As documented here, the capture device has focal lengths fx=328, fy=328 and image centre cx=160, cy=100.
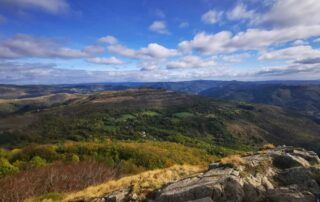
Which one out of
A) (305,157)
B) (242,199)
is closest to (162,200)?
(242,199)

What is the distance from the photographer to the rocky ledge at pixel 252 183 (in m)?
21.0

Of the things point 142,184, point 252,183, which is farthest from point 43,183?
point 252,183

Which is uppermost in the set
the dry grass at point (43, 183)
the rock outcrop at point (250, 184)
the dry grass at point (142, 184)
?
the rock outcrop at point (250, 184)

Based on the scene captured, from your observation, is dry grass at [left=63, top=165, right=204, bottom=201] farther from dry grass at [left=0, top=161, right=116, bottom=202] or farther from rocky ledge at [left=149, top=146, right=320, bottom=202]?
dry grass at [left=0, top=161, right=116, bottom=202]

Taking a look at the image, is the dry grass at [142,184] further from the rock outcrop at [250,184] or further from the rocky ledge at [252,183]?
the rocky ledge at [252,183]

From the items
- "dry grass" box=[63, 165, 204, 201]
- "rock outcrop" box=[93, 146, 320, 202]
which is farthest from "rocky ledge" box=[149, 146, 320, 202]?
"dry grass" box=[63, 165, 204, 201]

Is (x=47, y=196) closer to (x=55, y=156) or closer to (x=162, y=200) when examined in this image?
(x=162, y=200)

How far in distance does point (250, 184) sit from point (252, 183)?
28 centimetres

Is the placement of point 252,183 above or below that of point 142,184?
above

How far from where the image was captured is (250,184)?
2217 cm

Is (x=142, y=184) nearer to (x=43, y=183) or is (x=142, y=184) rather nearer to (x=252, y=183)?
(x=252, y=183)

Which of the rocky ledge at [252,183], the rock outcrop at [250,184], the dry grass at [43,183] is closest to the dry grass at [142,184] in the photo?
the rock outcrop at [250,184]

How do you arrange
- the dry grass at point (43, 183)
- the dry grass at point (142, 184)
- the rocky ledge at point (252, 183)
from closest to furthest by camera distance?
the rocky ledge at point (252, 183), the dry grass at point (142, 184), the dry grass at point (43, 183)

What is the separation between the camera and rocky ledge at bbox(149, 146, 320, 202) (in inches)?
829
